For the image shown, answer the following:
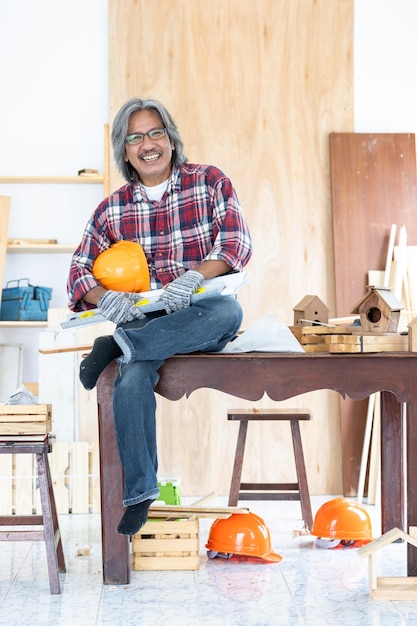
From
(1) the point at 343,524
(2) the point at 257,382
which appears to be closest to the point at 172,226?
(2) the point at 257,382

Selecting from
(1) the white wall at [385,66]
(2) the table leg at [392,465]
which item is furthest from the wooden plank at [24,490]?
(1) the white wall at [385,66]

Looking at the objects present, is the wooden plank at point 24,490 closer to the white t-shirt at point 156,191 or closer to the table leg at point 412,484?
the white t-shirt at point 156,191

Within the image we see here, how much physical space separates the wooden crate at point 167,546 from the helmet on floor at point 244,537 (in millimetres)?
156

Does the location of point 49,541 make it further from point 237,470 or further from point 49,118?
point 49,118

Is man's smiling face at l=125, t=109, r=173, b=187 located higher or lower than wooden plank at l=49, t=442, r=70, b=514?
higher

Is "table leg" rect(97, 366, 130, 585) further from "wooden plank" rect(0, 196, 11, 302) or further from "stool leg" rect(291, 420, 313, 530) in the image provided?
"wooden plank" rect(0, 196, 11, 302)

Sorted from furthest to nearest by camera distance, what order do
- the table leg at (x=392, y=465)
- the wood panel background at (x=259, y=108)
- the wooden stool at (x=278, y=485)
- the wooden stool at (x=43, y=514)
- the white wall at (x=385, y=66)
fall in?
the white wall at (x=385, y=66)
the wood panel background at (x=259, y=108)
the wooden stool at (x=278, y=485)
the table leg at (x=392, y=465)
the wooden stool at (x=43, y=514)

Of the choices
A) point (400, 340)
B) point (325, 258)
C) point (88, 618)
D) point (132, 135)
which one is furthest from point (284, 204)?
point (88, 618)

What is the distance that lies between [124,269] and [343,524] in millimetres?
1435

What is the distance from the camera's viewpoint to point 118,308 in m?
3.46

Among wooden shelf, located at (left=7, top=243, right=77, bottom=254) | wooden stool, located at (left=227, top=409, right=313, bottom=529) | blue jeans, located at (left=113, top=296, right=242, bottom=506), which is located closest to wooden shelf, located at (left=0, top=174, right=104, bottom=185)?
wooden shelf, located at (left=7, top=243, right=77, bottom=254)

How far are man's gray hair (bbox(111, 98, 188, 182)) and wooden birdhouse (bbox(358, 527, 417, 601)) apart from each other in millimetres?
1857

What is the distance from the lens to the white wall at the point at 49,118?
5.50 m

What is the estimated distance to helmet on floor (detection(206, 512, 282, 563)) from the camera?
11.5 ft
